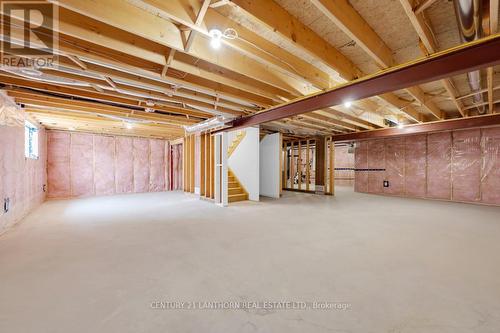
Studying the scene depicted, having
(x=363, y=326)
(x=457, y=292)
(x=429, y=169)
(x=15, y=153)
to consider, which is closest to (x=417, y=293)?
(x=457, y=292)

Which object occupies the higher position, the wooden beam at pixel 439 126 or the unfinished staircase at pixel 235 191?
the wooden beam at pixel 439 126

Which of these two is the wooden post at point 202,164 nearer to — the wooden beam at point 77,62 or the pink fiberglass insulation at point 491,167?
the wooden beam at point 77,62

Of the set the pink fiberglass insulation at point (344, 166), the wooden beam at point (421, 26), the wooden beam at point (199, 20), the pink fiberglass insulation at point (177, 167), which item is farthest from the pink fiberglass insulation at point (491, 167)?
the pink fiberglass insulation at point (177, 167)

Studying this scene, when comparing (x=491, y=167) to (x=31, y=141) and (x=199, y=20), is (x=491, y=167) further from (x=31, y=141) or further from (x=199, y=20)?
(x=31, y=141)

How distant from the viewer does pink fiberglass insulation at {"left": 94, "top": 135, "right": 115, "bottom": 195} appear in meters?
7.18

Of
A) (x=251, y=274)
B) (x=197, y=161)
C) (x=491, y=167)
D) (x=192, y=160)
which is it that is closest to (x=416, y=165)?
(x=491, y=167)

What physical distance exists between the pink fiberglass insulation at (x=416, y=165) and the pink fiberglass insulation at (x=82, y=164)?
1058 cm

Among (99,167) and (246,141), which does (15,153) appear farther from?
(246,141)

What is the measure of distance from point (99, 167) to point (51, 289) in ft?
21.6

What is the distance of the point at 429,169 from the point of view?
657 centimetres

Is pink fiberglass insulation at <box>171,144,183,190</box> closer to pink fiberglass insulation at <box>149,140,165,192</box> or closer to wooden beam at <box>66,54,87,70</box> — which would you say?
pink fiberglass insulation at <box>149,140,165,192</box>

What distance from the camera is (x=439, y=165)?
6.38m

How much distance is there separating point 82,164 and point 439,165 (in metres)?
11.3

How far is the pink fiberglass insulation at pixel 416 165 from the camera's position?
669cm
